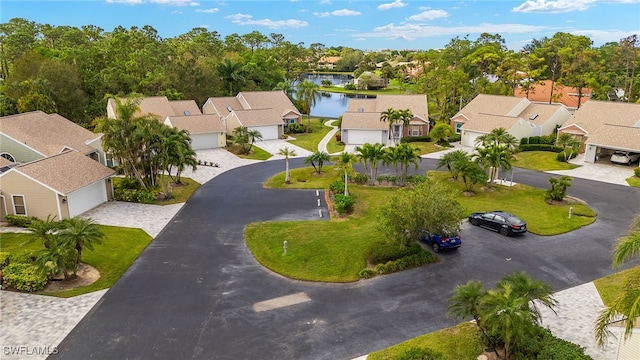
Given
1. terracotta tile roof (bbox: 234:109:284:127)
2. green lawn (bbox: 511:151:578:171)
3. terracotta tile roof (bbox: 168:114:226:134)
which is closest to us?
green lawn (bbox: 511:151:578:171)

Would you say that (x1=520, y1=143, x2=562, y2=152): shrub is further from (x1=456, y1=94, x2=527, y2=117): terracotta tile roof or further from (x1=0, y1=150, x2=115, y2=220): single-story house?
(x1=0, y1=150, x2=115, y2=220): single-story house

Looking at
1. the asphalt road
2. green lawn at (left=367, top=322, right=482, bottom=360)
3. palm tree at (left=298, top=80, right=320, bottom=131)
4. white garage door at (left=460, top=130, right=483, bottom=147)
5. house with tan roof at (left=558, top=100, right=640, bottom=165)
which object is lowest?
green lawn at (left=367, top=322, right=482, bottom=360)

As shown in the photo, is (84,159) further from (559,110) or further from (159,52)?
(559,110)

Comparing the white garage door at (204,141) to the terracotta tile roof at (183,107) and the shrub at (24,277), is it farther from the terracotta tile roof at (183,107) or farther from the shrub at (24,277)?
the shrub at (24,277)

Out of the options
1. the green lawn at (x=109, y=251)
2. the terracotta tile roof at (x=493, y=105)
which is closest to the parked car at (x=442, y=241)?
the green lawn at (x=109, y=251)

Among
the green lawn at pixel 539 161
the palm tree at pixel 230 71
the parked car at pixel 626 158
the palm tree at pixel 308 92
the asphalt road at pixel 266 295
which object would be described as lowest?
the asphalt road at pixel 266 295

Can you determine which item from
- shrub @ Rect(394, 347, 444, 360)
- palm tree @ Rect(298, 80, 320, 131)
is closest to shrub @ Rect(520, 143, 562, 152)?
palm tree @ Rect(298, 80, 320, 131)

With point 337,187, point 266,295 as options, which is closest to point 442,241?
point 266,295

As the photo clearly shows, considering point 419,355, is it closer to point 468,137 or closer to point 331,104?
point 468,137
